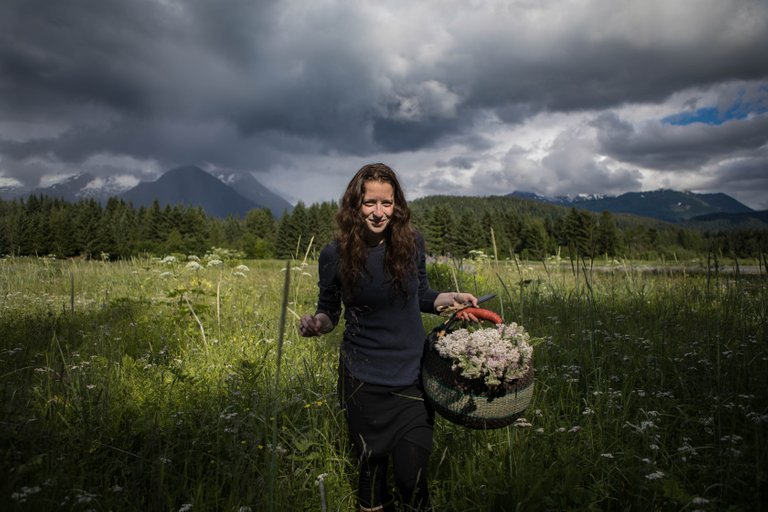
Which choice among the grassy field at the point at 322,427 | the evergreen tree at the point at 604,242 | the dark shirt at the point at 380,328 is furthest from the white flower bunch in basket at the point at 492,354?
the evergreen tree at the point at 604,242

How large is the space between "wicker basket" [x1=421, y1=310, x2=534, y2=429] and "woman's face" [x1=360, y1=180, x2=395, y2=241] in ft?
3.01

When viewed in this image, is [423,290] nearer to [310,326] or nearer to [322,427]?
[310,326]

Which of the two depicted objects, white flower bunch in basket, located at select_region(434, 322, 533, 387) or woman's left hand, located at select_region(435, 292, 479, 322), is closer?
white flower bunch in basket, located at select_region(434, 322, 533, 387)

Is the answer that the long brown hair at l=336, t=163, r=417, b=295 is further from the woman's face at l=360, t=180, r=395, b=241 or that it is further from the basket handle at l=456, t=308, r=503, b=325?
the basket handle at l=456, t=308, r=503, b=325

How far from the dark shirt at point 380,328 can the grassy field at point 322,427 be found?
55 cm

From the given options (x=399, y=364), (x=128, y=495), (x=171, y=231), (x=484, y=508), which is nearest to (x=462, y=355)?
(x=399, y=364)

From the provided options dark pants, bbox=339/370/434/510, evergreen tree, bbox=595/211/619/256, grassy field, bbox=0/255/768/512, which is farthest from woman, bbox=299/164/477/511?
evergreen tree, bbox=595/211/619/256

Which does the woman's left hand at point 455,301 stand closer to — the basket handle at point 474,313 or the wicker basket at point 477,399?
the basket handle at point 474,313

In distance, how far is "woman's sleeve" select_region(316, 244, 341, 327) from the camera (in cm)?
255

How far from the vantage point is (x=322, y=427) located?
110 inches

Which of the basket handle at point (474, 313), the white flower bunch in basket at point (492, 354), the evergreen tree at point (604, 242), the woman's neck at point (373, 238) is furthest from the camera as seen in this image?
the evergreen tree at point (604, 242)

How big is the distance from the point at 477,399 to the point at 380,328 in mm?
766

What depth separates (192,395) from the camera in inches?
122

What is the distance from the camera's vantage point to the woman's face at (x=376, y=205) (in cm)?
242
